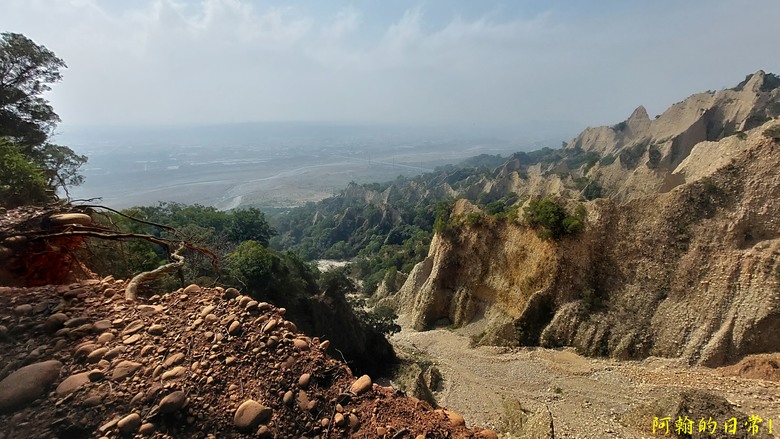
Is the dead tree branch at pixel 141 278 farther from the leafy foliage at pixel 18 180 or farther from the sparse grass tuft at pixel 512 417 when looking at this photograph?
the sparse grass tuft at pixel 512 417

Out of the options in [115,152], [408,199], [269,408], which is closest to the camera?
[269,408]

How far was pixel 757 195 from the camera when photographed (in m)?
14.9

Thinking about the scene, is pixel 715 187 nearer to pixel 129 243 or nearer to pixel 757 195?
pixel 757 195

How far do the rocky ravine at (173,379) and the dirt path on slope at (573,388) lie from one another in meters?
9.68

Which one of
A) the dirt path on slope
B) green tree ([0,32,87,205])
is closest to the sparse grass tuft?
the dirt path on slope

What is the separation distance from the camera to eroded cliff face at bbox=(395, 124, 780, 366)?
1376 centimetres

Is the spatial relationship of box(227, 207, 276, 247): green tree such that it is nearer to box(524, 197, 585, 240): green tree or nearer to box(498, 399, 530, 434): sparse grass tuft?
box(524, 197, 585, 240): green tree

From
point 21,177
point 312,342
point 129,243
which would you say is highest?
point 21,177

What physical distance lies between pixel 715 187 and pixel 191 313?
20160 mm

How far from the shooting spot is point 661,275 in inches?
622

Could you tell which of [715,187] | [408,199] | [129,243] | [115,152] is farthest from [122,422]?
[115,152]

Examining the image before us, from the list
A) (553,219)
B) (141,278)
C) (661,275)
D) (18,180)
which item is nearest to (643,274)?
(661,275)

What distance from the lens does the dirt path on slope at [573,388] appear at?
1148cm

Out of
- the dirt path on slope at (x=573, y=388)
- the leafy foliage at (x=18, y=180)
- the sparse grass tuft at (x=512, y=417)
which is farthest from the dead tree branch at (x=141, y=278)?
the sparse grass tuft at (x=512, y=417)
